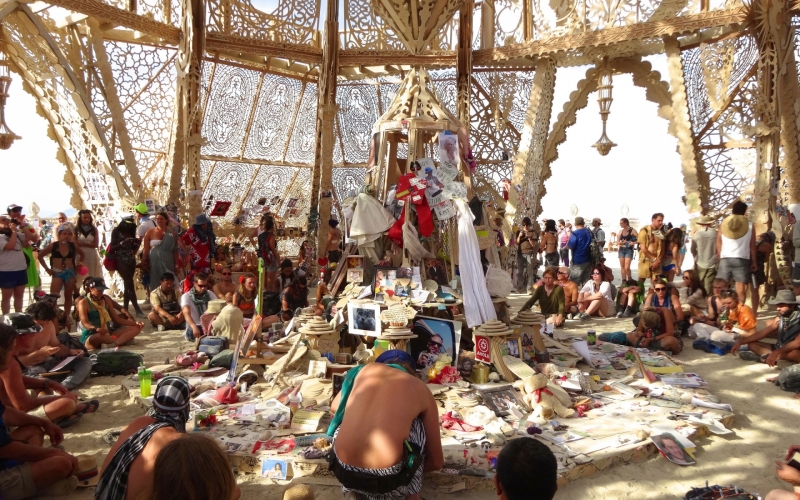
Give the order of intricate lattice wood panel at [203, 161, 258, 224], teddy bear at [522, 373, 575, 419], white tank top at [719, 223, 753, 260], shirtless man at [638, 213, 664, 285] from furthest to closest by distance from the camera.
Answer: intricate lattice wood panel at [203, 161, 258, 224] → shirtless man at [638, 213, 664, 285] → white tank top at [719, 223, 753, 260] → teddy bear at [522, 373, 575, 419]

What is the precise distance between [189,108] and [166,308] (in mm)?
4044

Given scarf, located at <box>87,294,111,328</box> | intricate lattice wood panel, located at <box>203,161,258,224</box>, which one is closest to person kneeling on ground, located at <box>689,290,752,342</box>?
scarf, located at <box>87,294,111,328</box>

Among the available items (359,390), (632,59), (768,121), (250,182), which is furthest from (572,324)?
(250,182)

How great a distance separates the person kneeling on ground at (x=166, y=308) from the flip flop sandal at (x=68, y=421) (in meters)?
3.39

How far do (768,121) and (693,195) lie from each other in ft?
5.13

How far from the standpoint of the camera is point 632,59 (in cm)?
1150

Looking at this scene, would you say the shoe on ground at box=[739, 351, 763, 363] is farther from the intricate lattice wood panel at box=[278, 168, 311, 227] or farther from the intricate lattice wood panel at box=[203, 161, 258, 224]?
the intricate lattice wood panel at box=[203, 161, 258, 224]

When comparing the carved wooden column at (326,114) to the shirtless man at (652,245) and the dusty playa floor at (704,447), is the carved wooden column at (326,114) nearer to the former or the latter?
the shirtless man at (652,245)

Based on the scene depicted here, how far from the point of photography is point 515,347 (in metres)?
5.94

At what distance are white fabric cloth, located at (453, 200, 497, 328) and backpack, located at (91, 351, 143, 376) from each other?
349 cm

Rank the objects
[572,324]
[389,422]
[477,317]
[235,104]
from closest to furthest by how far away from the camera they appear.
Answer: [389,422] < [477,317] < [572,324] < [235,104]

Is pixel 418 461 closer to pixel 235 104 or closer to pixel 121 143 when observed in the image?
pixel 121 143

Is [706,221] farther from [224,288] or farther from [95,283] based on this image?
[95,283]

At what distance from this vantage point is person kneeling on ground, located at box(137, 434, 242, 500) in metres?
1.94
